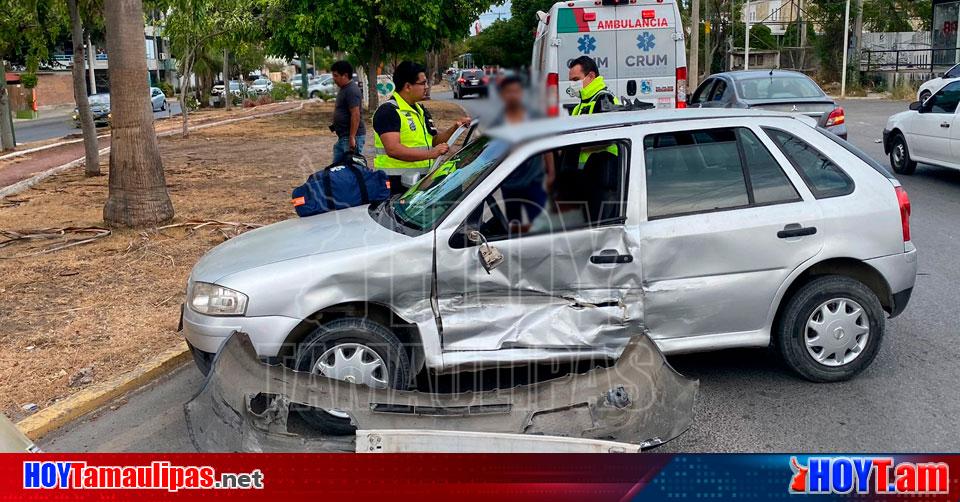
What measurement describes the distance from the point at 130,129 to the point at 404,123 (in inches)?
183

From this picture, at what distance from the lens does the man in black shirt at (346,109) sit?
31.0 ft

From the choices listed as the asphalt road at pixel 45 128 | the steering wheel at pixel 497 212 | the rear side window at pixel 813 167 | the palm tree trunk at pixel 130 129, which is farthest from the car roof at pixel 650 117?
the asphalt road at pixel 45 128

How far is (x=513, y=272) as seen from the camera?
445 centimetres

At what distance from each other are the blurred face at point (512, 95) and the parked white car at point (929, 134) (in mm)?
11728

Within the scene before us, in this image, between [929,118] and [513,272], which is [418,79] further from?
[929,118]

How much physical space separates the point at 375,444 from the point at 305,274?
3.37 feet

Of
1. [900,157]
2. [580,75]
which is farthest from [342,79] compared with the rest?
[900,157]

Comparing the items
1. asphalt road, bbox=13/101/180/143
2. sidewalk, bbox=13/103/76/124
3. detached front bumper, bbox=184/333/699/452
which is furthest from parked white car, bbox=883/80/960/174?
sidewalk, bbox=13/103/76/124

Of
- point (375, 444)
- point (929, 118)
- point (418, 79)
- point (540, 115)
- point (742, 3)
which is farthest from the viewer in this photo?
point (742, 3)

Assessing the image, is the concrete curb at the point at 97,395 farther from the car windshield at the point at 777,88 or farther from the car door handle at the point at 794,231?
the car windshield at the point at 777,88

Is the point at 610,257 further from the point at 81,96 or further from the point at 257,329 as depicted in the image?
the point at 81,96

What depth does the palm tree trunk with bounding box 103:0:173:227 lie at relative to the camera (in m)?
9.32

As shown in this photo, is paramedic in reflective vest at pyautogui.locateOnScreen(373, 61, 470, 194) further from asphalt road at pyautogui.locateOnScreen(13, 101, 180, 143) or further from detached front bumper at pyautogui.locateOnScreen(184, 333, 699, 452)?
asphalt road at pyautogui.locateOnScreen(13, 101, 180, 143)

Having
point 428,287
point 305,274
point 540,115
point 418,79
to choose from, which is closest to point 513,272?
point 428,287
